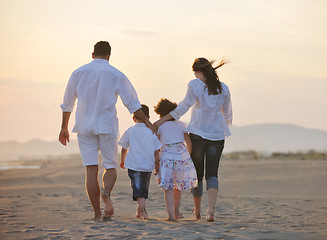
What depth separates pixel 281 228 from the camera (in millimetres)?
6500

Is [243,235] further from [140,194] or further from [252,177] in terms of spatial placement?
[252,177]

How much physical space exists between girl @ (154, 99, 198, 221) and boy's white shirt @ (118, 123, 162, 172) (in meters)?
0.14

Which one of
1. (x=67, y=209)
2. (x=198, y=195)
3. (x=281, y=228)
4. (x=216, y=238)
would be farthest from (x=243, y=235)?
(x=67, y=209)

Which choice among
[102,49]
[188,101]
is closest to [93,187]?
[188,101]

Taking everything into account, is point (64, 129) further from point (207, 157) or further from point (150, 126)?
point (207, 157)

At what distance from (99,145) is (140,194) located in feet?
2.61

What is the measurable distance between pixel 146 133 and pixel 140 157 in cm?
32

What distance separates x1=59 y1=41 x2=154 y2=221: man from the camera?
6875mm

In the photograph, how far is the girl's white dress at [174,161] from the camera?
23.7ft

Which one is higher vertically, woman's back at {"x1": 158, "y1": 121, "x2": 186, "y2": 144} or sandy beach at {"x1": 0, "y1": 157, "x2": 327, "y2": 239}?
woman's back at {"x1": 158, "y1": 121, "x2": 186, "y2": 144}

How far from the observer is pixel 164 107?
7.51 meters

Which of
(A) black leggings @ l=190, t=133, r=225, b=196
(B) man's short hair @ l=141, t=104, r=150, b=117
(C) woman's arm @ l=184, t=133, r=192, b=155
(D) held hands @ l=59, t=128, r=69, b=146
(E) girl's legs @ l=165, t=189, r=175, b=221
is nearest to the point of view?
(E) girl's legs @ l=165, t=189, r=175, b=221

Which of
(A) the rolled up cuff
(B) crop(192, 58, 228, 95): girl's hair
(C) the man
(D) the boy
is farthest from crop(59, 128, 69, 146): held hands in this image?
(B) crop(192, 58, 228, 95): girl's hair

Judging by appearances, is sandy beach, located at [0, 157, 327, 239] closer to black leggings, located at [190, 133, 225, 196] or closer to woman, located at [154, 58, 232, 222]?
black leggings, located at [190, 133, 225, 196]
